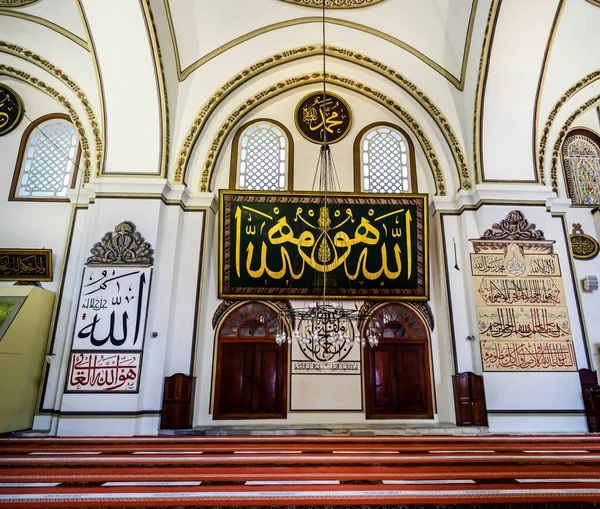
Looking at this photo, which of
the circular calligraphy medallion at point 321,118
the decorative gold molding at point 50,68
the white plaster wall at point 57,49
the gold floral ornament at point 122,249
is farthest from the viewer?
the circular calligraphy medallion at point 321,118

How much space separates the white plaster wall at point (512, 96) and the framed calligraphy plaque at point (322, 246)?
1075 mm

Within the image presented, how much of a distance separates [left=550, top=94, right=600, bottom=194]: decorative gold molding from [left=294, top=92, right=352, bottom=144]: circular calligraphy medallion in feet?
8.54

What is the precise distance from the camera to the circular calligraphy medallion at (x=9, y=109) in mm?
5254

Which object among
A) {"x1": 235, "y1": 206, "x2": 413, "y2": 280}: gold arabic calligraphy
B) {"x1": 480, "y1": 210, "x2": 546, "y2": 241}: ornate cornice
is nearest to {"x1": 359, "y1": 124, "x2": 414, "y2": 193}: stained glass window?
{"x1": 235, "y1": 206, "x2": 413, "y2": 280}: gold arabic calligraphy

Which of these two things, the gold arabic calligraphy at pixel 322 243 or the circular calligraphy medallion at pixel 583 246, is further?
the circular calligraphy medallion at pixel 583 246

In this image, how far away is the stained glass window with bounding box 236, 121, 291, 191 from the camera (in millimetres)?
5246

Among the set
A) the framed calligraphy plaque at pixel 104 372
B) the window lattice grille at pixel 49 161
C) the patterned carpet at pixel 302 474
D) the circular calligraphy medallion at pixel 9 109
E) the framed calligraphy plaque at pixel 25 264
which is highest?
the circular calligraphy medallion at pixel 9 109

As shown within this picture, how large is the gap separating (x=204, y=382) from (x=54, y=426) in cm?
147

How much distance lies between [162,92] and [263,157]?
1398 millimetres

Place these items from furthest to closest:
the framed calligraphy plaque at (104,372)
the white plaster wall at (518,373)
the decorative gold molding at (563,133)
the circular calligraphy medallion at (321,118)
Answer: the circular calligraphy medallion at (321,118) → the decorative gold molding at (563,133) → the white plaster wall at (518,373) → the framed calligraphy plaque at (104,372)

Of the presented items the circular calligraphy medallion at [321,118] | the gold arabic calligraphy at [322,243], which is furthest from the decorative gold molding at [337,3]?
the gold arabic calligraphy at [322,243]

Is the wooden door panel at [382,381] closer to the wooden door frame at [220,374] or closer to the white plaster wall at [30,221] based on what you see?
the wooden door frame at [220,374]

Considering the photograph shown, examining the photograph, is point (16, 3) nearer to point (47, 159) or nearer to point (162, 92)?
point (47, 159)

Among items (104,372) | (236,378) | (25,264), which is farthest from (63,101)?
(236,378)
